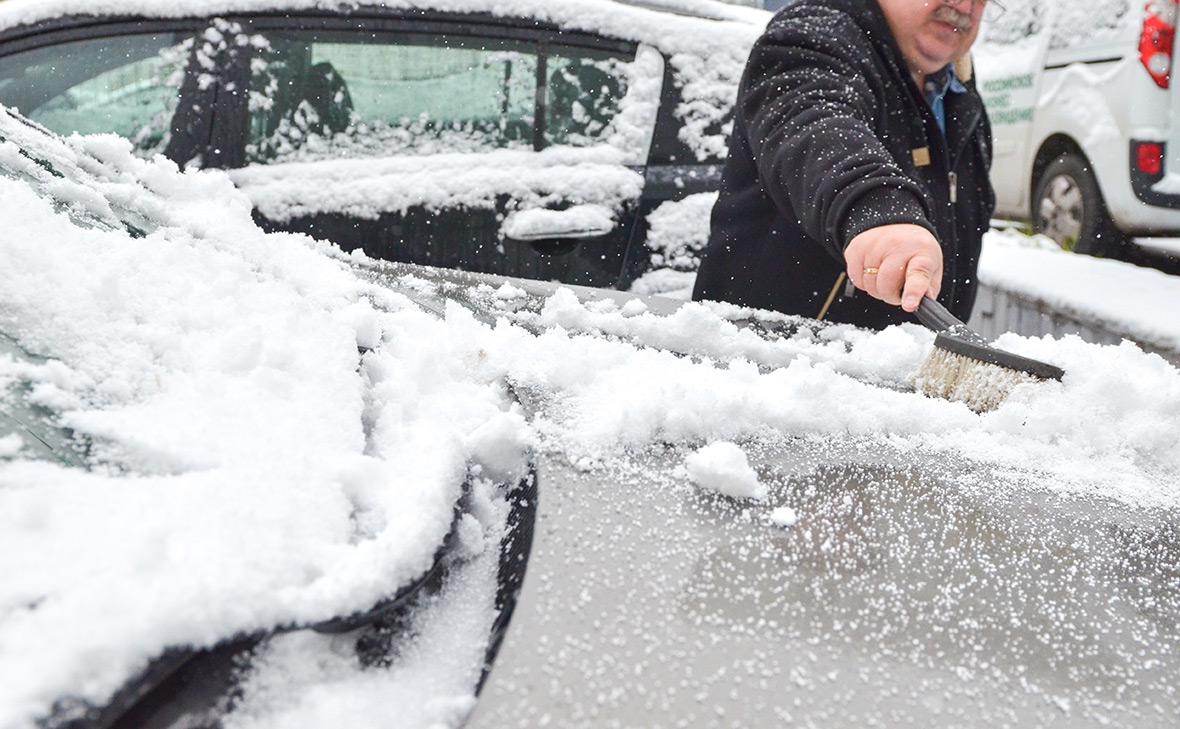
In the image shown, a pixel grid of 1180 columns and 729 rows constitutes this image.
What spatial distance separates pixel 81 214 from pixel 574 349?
0.70m

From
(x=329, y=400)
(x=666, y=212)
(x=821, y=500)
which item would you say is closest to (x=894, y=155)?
(x=666, y=212)

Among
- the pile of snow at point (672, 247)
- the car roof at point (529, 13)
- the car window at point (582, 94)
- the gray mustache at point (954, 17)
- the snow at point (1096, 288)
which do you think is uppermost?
the gray mustache at point (954, 17)

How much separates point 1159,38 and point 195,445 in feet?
19.1

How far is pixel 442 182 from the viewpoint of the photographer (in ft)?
9.75

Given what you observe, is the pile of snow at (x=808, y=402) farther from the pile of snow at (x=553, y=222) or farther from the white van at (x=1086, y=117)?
the white van at (x=1086, y=117)

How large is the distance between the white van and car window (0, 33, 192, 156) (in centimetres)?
496

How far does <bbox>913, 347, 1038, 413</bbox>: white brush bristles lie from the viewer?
137 cm

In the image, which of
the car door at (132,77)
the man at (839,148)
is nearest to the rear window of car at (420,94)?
the car door at (132,77)

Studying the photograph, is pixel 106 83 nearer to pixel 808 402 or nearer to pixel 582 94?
pixel 582 94

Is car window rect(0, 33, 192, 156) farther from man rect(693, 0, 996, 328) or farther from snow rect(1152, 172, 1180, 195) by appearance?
snow rect(1152, 172, 1180, 195)

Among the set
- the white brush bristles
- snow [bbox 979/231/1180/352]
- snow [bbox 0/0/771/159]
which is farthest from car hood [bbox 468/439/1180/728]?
snow [bbox 979/231/1180/352]

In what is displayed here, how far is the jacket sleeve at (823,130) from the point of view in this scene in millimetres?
1819

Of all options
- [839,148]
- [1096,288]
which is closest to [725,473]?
[839,148]

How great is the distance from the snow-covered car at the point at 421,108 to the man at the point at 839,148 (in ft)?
2.14
